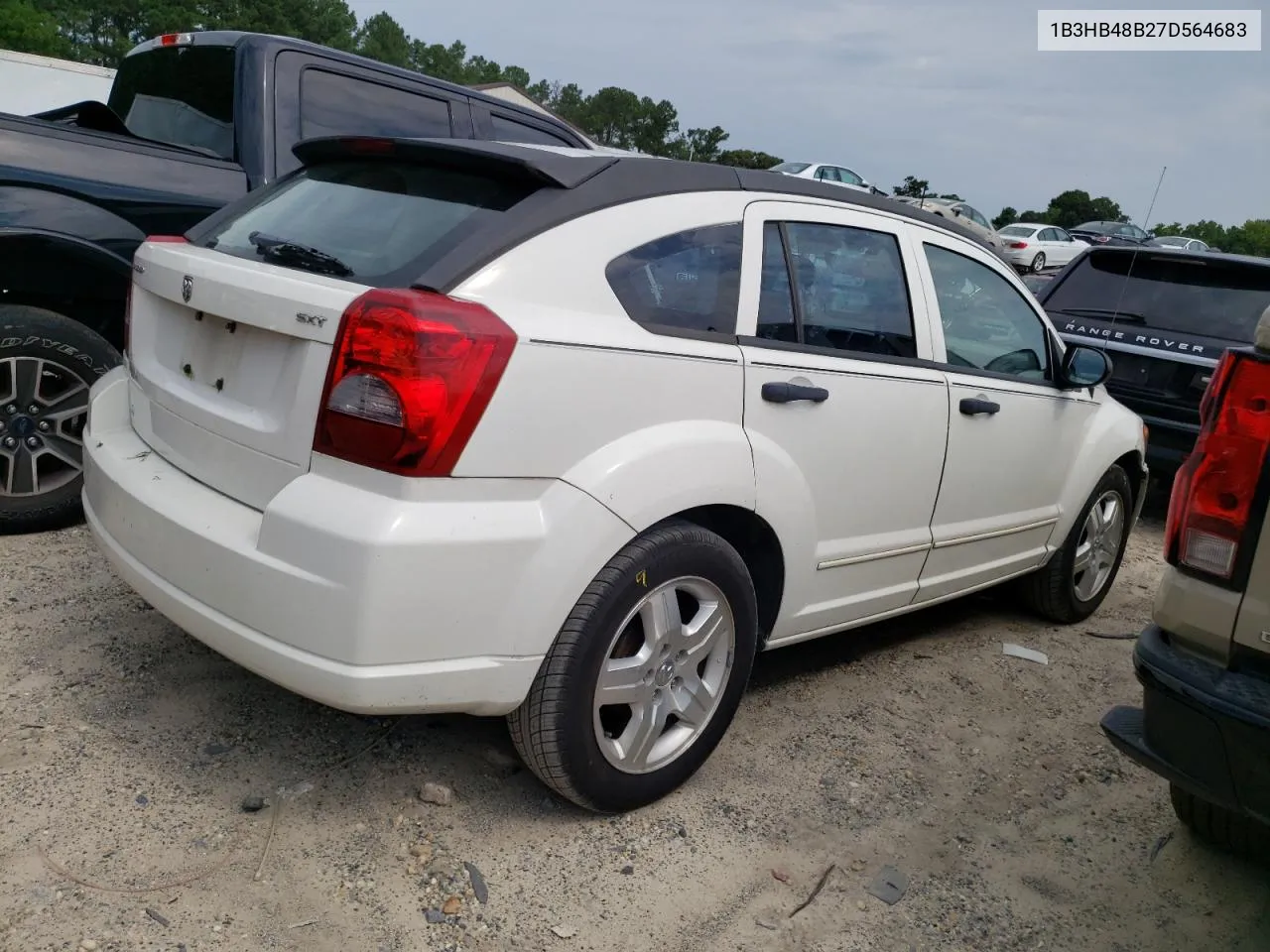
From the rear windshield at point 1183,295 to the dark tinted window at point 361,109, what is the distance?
4294mm

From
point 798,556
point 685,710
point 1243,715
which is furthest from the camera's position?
point 798,556

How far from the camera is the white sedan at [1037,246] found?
27219 mm

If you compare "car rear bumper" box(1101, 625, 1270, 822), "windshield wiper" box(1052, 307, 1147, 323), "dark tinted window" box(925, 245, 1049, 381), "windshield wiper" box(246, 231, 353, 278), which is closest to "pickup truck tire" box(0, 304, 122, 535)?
"windshield wiper" box(246, 231, 353, 278)

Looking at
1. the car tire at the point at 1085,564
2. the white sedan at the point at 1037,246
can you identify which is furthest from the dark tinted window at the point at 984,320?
the white sedan at the point at 1037,246

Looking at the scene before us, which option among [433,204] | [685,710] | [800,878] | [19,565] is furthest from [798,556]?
[19,565]

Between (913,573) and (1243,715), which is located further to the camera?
(913,573)

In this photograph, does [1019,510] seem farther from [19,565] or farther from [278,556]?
[19,565]

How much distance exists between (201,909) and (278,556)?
78cm

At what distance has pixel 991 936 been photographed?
2578 millimetres

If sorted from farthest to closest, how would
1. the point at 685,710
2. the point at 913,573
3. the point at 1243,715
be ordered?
the point at 913,573
the point at 685,710
the point at 1243,715

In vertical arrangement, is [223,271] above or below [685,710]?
above

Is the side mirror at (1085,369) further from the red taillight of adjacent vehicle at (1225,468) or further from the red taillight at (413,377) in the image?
the red taillight at (413,377)

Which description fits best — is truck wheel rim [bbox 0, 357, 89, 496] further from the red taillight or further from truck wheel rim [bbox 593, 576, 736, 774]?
truck wheel rim [bbox 593, 576, 736, 774]

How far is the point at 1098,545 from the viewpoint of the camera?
4.89 m
